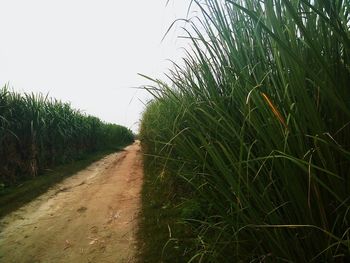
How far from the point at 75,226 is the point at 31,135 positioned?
14.3 ft

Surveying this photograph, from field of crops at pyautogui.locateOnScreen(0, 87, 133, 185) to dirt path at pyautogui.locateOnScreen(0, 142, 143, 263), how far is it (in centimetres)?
151

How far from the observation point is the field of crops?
6848 millimetres

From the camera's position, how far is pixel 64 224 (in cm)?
404

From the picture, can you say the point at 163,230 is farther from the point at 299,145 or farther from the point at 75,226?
the point at 299,145

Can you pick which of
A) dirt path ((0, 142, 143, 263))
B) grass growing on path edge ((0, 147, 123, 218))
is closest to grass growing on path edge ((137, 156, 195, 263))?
dirt path ((0, 142, 143, 263))

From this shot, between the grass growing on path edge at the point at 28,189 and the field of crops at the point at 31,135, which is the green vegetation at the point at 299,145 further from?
the field of crops at the point at 31,135

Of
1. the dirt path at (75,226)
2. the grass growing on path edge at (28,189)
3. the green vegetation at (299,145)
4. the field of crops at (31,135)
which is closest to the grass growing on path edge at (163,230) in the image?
the dirt path at (75,226)

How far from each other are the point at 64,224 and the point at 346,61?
3.89m

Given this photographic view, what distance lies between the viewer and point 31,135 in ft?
24.7

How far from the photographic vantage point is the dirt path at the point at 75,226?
306 cm

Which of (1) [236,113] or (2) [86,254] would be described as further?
(2) [86,254]

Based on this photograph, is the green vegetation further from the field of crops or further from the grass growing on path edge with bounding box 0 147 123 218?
the field of crops

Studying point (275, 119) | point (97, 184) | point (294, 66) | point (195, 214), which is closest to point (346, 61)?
point (294, 66)

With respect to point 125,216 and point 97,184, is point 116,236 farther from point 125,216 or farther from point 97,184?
point 97,184
